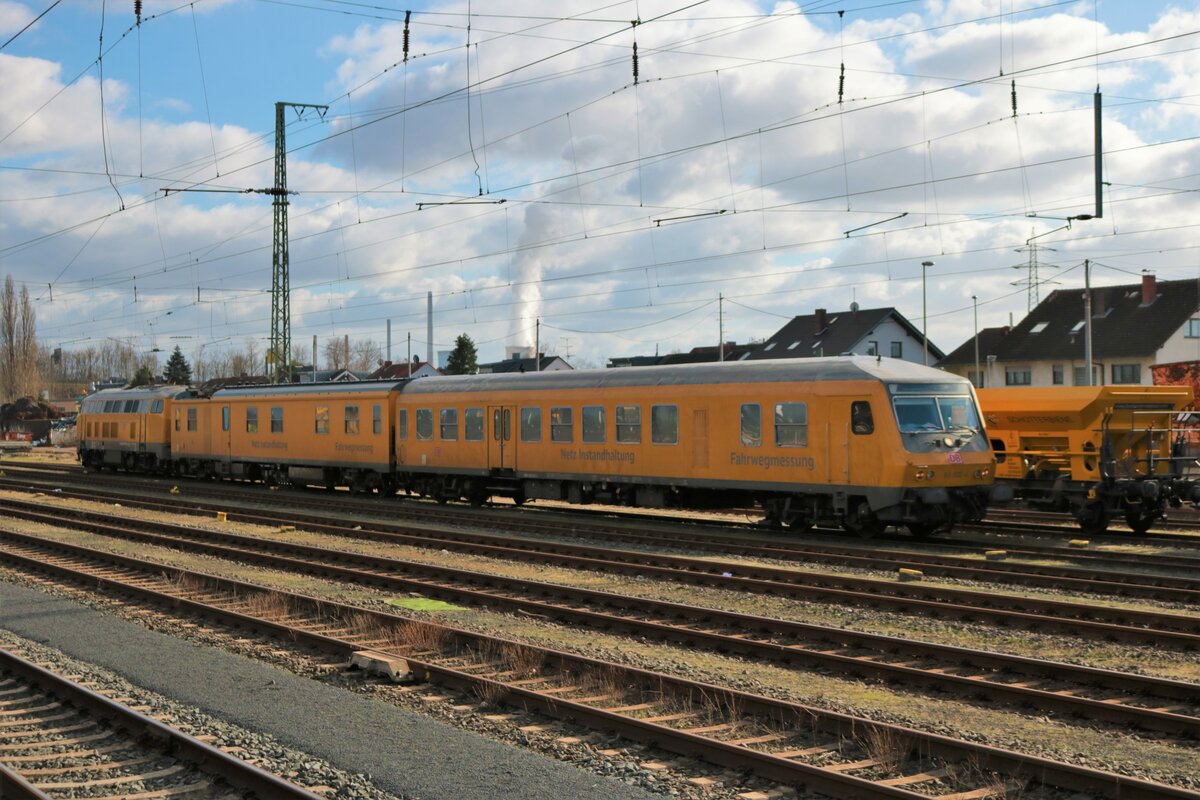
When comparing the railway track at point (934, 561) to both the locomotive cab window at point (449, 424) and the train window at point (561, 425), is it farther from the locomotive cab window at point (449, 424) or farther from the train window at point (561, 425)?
the locomotive cab window at point (449, 424)

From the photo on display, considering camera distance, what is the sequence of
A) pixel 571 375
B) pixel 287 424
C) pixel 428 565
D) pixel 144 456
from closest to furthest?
pixel 428 565 < pixel 571 375 < pixel 287 424 < pixel 144 456

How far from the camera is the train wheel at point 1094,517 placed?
68.5 ft

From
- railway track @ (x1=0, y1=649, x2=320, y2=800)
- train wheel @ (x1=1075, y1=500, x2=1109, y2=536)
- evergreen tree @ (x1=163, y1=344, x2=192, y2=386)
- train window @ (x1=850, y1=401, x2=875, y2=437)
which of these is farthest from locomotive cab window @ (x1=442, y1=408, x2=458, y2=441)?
evergreen tree @ (x1=163, y1=344, x2=192, y2=386)

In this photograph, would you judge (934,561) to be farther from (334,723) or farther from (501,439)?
(501,439)

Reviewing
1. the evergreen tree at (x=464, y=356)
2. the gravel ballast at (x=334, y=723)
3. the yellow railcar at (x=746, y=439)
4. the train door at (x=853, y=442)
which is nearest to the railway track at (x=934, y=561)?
the yellow railcar at (x=746, y=439)

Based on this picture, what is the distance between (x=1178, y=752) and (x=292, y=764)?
6.10 m

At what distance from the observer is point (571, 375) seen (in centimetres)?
2480

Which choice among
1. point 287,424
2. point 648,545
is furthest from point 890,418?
point 287,424

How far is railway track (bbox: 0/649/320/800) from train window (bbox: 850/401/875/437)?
13.2 metres

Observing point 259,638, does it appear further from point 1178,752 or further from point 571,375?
point 571,375

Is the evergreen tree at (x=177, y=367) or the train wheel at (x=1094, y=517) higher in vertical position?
the evergreen tree at (x=177, y=367)

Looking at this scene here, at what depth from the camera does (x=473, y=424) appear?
26922 millimetres

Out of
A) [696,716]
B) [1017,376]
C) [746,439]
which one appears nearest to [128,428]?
[746,439]

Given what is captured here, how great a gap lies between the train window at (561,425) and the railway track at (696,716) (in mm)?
11222
